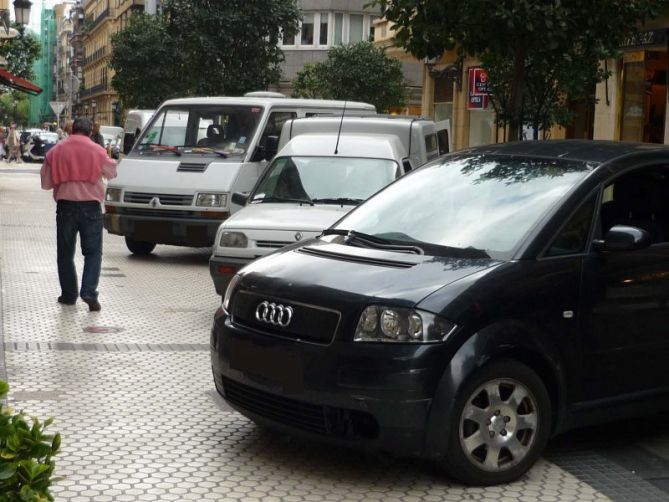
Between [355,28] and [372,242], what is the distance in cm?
5903

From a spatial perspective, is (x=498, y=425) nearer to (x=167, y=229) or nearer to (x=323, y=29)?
(x=167, y=229)

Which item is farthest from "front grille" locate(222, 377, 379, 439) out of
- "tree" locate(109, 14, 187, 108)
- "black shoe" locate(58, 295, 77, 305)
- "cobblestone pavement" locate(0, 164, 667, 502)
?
"tree" locate(109, 14, 187, 108)

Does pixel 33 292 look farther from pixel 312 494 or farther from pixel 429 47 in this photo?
pixel 312 494

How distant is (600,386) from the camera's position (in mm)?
6160

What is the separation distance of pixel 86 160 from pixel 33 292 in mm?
1928

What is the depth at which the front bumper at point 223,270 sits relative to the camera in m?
11.1

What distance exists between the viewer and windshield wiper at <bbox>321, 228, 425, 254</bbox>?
6.27 meters

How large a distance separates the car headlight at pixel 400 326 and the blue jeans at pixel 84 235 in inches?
235

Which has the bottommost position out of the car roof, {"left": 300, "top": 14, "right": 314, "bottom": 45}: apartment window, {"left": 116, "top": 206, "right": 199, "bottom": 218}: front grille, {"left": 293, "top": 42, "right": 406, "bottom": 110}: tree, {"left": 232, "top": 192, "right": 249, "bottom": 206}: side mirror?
{"left": 116, "top": 206, "right": 199, "bottom": 218}: front grille

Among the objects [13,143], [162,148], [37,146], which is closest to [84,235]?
[162,148]

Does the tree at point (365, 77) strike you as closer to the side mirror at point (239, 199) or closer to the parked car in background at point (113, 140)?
the parked car in background at point (113, 140)

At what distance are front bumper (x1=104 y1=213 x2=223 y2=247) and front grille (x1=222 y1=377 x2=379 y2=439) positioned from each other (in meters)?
9.20

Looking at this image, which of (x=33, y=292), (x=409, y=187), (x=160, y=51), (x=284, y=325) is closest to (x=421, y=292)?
(x=284, y=325)

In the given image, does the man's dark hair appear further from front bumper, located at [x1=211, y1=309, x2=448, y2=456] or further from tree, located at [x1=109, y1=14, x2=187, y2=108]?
tree, located at [x1=109, y1=14, x2=187, y2=108]
